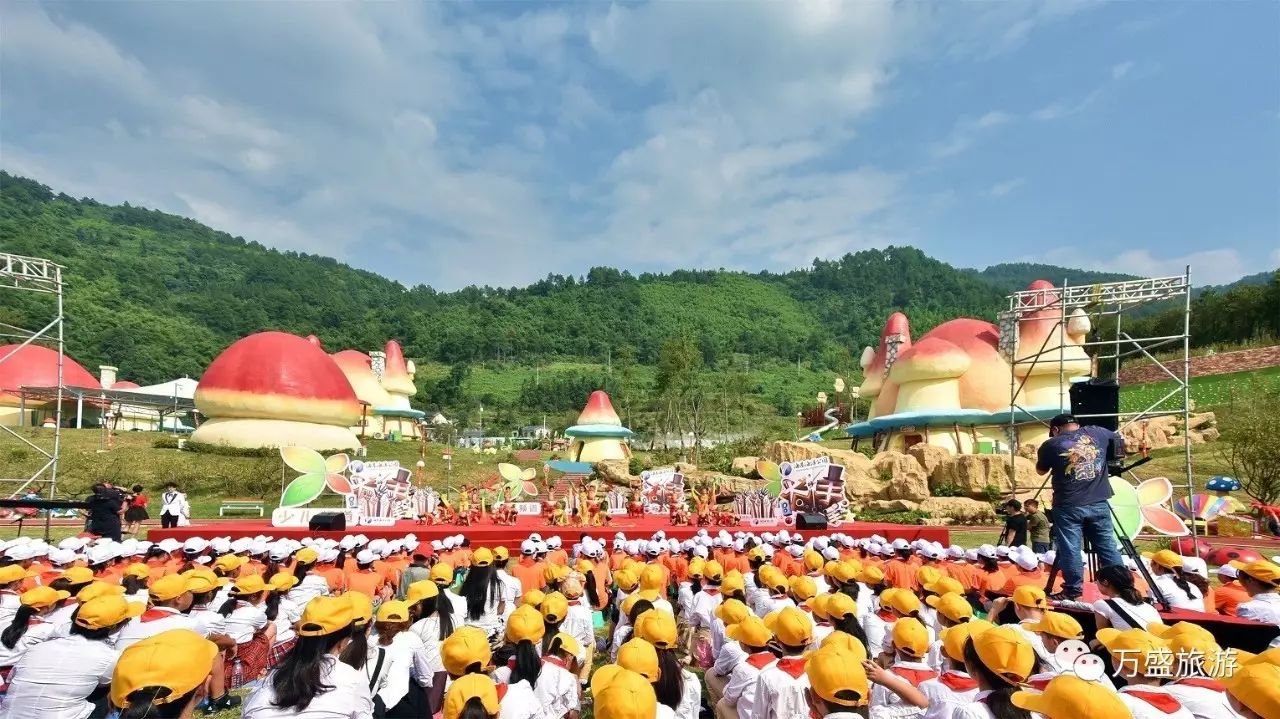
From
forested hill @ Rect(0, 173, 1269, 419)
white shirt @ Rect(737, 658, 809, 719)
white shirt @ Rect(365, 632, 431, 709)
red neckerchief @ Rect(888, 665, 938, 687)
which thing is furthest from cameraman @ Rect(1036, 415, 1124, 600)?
forested hill @ Rect(0, 173, 1269, 419)

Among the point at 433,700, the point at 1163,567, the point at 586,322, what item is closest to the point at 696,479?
the point at 1163,567

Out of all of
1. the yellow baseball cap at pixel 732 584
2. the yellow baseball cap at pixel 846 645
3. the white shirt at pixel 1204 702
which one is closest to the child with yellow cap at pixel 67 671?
the yellow baseball cap at pixel 846 645

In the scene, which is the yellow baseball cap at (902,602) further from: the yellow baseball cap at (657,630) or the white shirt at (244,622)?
the white shirt at (244,622)

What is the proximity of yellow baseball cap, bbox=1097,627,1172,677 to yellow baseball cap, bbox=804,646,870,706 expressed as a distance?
4.35 ft

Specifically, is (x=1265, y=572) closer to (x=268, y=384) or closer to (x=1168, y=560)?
(x=1168, y=560)

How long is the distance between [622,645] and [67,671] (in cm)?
279

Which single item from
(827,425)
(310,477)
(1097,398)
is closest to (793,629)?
(1097,398)

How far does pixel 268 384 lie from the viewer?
907 inches

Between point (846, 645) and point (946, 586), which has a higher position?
point (846, 645)

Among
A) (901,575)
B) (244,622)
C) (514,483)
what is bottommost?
(514,483)

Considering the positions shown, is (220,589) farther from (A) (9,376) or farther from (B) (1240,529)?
(A) (9,376)

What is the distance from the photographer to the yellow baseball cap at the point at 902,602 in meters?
4.64

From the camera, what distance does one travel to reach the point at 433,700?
4344 millimetres

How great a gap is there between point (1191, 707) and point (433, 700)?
393cm
